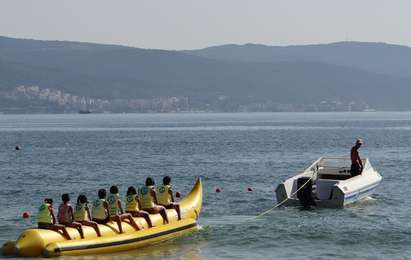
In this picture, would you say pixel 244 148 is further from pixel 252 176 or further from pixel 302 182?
pixel 302 182

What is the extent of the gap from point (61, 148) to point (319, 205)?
186ft

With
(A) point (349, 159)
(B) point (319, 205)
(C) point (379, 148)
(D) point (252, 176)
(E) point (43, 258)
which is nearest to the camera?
(E) point (43, 258)

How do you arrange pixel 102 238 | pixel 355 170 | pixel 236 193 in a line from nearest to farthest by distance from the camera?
pixel 102 238 → pixel 355 170 → pixel 236 193

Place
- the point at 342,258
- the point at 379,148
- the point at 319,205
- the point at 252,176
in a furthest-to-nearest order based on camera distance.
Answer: the point at 379,148
the point at 252,176
the point at 319,205
the point at 342,258

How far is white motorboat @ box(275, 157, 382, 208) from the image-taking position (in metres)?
36.3

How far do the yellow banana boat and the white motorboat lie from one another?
6882mm

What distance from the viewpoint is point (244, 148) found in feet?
284

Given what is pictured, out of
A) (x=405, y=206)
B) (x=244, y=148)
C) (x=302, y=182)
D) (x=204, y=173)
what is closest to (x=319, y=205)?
(x=302, y=182)

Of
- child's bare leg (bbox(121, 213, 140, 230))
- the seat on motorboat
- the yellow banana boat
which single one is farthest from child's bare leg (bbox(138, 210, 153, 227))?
the seat on motorboat

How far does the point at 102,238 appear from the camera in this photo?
26672 mm

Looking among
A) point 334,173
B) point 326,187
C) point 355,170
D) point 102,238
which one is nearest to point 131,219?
point 102,238

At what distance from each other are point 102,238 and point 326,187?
1390cm

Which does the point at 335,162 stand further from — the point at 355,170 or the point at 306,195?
the point at 306,195

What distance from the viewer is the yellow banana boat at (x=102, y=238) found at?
82.6 feet
